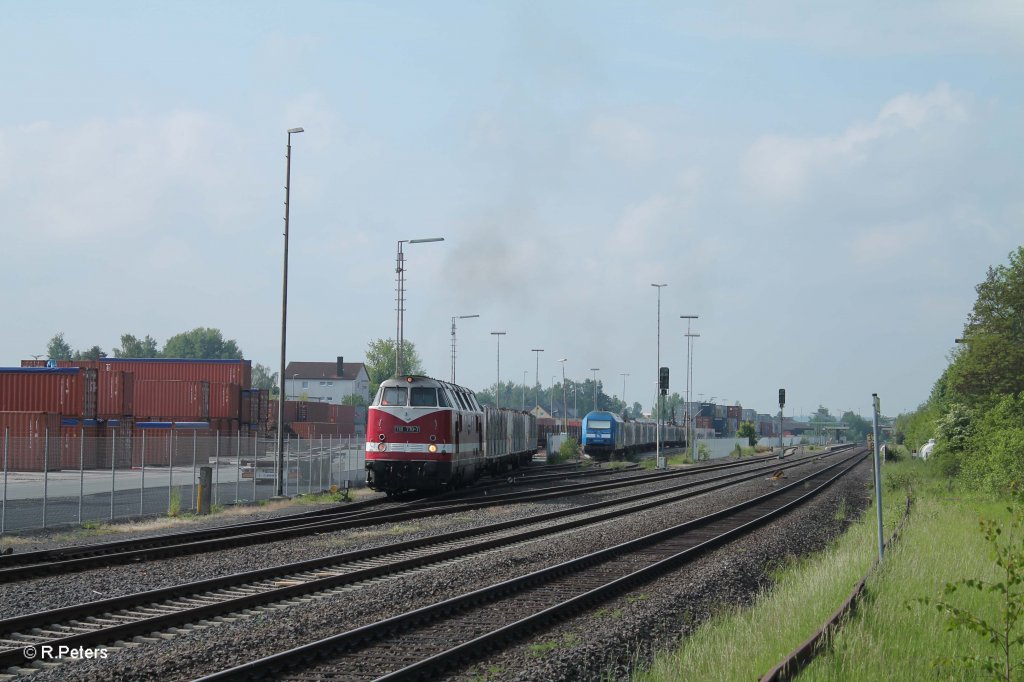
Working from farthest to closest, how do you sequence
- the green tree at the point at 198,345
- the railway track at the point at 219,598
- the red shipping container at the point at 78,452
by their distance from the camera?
the green tree at the point at 198,345 < the red shipping container at the point at 78,452 < the railway track at the point at 219,598

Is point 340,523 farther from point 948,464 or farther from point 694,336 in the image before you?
point 694,336

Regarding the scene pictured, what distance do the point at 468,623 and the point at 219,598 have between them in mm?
3290

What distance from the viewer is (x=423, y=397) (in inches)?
1133

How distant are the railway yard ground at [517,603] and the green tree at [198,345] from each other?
170 m

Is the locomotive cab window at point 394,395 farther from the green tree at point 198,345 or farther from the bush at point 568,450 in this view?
the green tree at point 198,345

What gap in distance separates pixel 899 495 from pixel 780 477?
39.1 ft

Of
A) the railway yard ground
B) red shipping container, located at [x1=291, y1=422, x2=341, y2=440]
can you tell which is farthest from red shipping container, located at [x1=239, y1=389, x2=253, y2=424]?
the railway yard ground

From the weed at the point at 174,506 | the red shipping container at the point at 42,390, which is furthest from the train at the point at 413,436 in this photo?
the red shipping container at the point at 42,390

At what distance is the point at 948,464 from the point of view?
40.8 meters

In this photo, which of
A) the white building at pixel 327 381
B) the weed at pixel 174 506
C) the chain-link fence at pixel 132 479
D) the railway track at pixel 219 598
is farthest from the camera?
the white building at pixel 327 381

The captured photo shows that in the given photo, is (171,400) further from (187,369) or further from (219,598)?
(219,598)

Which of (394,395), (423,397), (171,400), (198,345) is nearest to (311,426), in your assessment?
(171,400)

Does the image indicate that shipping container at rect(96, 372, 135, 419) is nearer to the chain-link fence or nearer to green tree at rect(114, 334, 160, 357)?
the chain-link fence

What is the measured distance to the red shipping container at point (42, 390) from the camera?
168 ft
